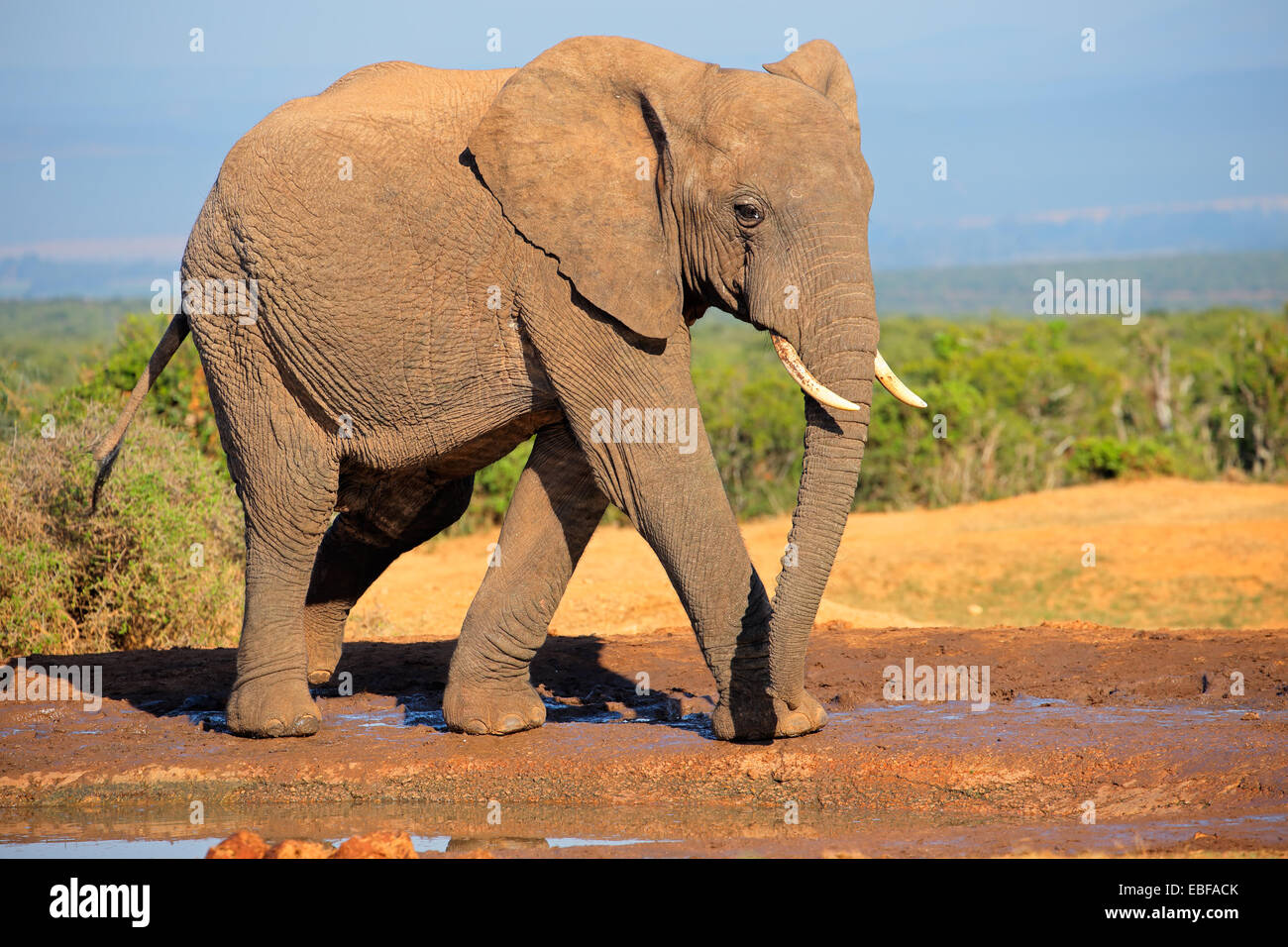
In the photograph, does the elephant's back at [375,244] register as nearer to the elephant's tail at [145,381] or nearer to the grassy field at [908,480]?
the elephant's tail at [145,381]

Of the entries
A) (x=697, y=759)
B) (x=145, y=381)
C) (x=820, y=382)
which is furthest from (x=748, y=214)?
(x=145, y=381)

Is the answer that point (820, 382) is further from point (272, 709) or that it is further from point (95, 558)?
point (95, 558)

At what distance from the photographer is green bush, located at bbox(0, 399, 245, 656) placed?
1052 centimetres

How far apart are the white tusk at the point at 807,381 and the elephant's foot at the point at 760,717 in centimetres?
149

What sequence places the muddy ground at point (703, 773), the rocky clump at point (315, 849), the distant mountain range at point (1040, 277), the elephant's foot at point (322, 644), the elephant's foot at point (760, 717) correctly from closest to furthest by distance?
the rocky clump at point (315, 849)
the muddy ground at point (703, 773)
the elephant's foot at point (760, 717)
the elephant's foot at point (322, 644)
the distant mountain range at point (1040, 277)

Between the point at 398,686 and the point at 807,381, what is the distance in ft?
13.3

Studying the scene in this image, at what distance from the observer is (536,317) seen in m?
7.00

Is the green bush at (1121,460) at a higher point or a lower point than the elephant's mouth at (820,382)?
lower

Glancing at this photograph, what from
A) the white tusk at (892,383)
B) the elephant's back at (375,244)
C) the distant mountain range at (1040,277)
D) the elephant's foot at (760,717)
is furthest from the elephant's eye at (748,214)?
the distant mountain range at (1040,277)

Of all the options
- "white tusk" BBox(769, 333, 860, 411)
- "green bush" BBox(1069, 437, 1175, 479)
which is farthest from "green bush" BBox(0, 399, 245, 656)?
"green bush" BBox(1069, 437, 1175, 479)

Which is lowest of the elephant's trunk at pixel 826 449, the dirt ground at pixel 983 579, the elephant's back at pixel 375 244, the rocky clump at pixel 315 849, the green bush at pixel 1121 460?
the dirt ground at pixel 983 579

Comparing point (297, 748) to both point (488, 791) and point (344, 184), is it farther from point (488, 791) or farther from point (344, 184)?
point (344, 184)

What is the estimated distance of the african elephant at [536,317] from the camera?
640 centimetres
